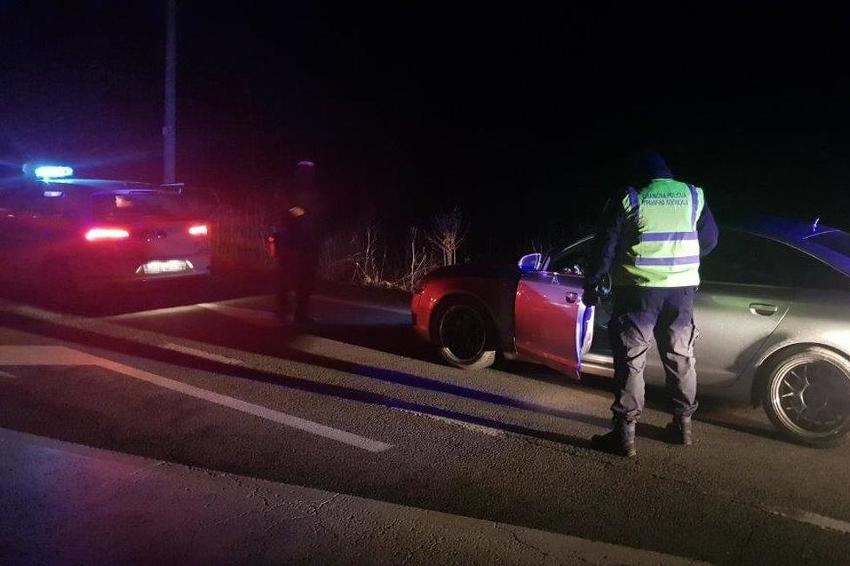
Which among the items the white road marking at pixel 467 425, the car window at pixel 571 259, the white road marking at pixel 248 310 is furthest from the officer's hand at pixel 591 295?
the white road marking at pixel 248 310

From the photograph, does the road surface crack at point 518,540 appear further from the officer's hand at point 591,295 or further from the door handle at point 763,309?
the door handle at point 763,309

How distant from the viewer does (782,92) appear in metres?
23.9

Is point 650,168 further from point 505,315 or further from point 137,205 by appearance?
point 137,205

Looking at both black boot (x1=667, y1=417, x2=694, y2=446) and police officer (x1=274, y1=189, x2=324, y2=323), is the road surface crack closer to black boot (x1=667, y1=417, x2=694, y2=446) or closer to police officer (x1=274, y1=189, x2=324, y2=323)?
black boot (x1=667, y1=417, x2=694, y2=446)

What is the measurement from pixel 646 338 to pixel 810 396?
48.4 inches

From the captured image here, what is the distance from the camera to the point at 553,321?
249 inches

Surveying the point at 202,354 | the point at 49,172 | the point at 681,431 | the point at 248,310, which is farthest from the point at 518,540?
the point at 49,172

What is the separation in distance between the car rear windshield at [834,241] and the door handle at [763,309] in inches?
23.5

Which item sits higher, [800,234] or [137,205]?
[137,205]

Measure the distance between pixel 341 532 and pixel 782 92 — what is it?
23.3 meters

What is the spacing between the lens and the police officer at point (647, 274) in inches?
201

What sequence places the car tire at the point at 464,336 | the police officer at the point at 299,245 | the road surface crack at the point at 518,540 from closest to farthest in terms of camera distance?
the road surface crack at the point at 518,540
the car tire at the point at 464,336
the police officer at the point at 299,245

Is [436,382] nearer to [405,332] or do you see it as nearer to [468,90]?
[405,332]

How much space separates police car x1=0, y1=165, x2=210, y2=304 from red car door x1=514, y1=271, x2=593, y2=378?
5373mm
